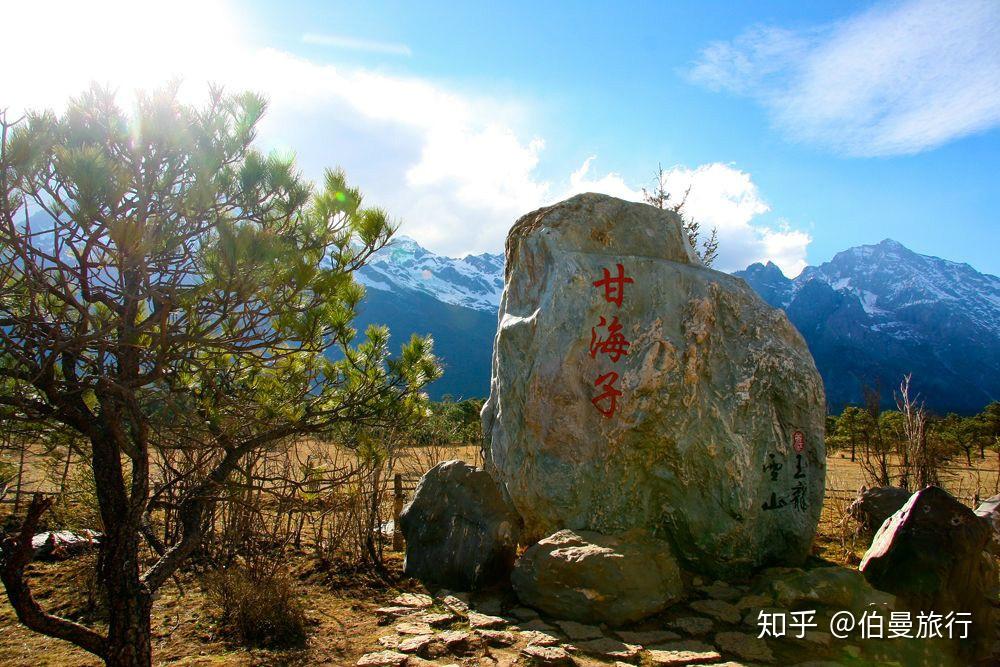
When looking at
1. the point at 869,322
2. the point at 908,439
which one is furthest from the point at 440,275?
the point at 908,439

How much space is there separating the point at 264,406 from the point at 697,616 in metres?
3.42

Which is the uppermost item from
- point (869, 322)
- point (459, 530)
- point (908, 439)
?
point (869, 322)

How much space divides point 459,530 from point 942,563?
11.9 feet

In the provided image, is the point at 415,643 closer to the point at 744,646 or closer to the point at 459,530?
the point at 459,530

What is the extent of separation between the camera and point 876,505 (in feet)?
22.0

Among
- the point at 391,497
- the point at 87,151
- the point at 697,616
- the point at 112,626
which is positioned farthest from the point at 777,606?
the point at 391,497

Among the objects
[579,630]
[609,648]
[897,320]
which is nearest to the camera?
[609,648]

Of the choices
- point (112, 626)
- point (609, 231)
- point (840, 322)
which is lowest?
point (112, 626)

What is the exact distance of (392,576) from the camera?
5633mm

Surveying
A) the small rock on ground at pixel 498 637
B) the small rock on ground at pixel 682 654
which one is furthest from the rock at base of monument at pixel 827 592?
the small rock on ground at pixel 498 637

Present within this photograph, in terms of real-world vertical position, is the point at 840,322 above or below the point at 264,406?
above

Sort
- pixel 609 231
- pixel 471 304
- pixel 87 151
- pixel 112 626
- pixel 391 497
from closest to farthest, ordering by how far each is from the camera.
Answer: pixel 87 151, pixel 112 626, pixel 609 231, pixel 391 497, pixel 471 304

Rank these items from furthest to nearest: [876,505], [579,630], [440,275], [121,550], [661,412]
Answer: [440,275] → [876,505] → [661,412] → [579,630] → [121,550]

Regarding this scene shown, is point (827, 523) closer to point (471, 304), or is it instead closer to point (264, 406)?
point (264, 406)
